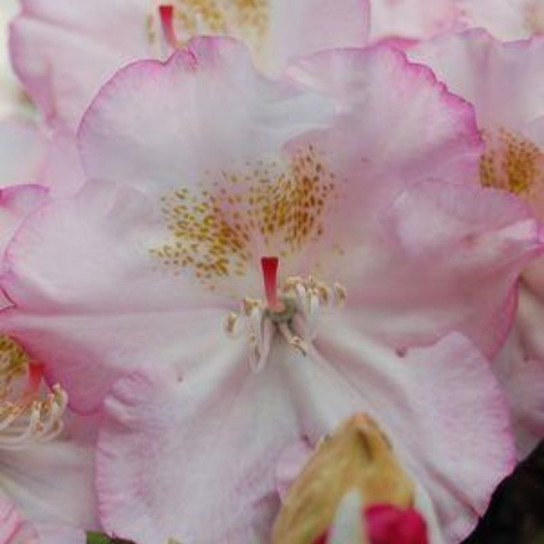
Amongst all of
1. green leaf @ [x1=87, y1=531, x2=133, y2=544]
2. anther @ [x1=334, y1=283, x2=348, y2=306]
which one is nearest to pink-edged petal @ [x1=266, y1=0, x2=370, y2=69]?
anther @ [x1=334, y1=283, x2=348, y2=306]

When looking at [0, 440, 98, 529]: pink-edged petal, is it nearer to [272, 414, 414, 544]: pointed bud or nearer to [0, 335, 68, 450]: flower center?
[0, 335, 68, 450]: flower center

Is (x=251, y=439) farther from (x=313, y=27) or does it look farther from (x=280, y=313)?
(x=313, y=27)

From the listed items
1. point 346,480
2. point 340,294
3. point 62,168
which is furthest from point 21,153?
point 346,480

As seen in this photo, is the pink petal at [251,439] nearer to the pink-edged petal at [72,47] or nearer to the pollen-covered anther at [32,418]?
the pollen-covered anther at [32,418]

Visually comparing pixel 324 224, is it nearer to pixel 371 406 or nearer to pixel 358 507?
pixel 371 406

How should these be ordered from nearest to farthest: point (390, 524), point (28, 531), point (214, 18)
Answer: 1. point (390, 524)
2. point (28, 531)
3. point (214, 18)

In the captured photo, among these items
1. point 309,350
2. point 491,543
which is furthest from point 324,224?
point 491,543
